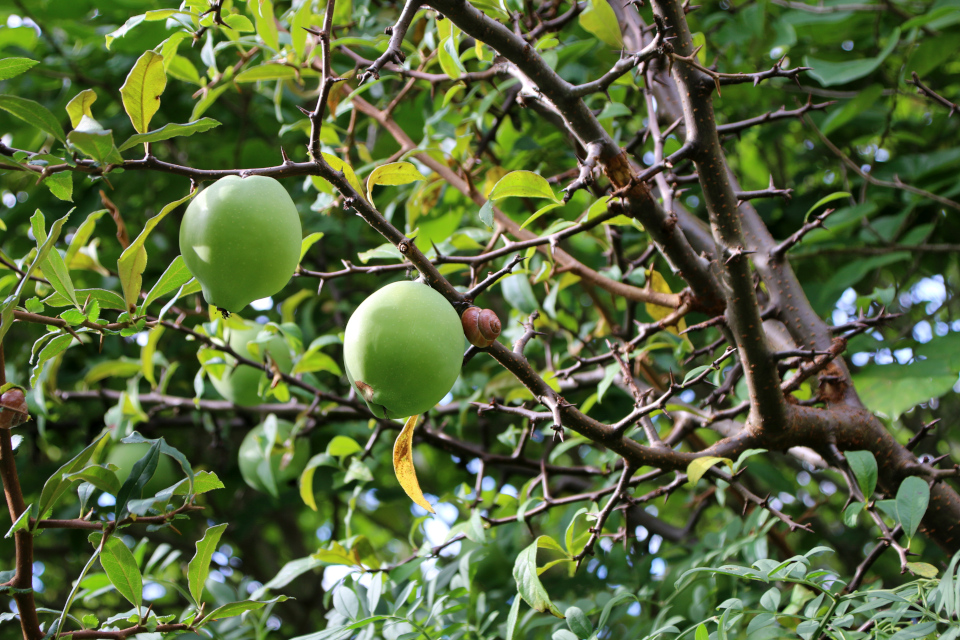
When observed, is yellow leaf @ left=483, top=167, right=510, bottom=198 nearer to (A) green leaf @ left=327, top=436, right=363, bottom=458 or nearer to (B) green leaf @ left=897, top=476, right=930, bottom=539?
(A) green leaf @ left=327, top=436, right=363, bottom=458

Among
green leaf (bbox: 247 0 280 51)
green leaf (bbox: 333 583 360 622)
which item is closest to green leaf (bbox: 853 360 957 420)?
green leaf (bbox: 333 583 360 622)

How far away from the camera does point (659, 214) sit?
976 millimetres

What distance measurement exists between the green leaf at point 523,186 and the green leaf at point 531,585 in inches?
19.0

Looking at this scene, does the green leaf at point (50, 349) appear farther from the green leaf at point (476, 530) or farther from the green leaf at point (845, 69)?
the green leaf at point (845, 69)

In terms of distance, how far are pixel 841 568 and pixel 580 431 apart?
6.33 ft

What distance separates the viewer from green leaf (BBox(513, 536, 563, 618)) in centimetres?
90

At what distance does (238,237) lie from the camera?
725 millimetres

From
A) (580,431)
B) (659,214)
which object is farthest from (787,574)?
(659,214)

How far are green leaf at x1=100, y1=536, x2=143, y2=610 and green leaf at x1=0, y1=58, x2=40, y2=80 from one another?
0.54 m

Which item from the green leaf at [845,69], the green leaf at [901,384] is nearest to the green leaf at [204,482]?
the green leaf at [901,384]

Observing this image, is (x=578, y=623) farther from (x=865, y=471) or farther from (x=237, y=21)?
(x=237, y=21)

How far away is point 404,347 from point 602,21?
0.76 meters

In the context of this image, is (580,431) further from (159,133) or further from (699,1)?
(699,1)

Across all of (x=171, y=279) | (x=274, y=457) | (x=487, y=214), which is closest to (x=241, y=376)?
(x=274, y=457)
